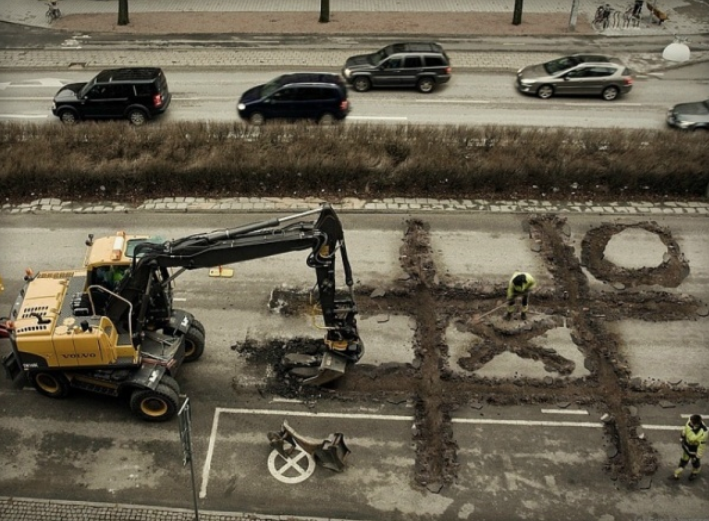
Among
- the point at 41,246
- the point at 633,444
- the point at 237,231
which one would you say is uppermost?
the point at 237,231

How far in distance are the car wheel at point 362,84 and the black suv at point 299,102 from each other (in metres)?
2.99

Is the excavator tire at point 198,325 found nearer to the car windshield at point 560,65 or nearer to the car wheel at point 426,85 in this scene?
the car wheel at point 426,85

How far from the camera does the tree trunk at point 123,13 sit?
1409 inches

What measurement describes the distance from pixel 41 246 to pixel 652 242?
17284mm

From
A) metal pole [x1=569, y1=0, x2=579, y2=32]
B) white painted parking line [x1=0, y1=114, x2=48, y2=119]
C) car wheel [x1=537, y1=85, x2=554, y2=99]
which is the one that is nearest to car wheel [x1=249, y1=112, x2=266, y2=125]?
white painted parking line [x1=0, y1=114, x2=48, y2=119]

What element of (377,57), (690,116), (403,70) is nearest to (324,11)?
(377,57)

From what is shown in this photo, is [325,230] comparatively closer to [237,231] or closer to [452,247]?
[237,231]

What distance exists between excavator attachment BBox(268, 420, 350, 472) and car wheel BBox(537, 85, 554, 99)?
20.0 metres

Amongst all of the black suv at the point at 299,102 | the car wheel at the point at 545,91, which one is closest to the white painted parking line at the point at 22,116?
the black suv at the point at 299,102

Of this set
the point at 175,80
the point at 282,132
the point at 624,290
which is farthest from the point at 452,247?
the point at 175,80

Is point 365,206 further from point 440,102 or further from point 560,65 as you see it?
point 560,65

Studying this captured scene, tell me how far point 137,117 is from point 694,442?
2156cm

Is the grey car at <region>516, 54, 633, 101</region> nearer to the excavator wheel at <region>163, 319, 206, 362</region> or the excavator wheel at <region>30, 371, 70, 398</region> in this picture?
the excavator wheel at <region>163, 319, 206, 362</region>

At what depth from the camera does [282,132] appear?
23969 millimetres
